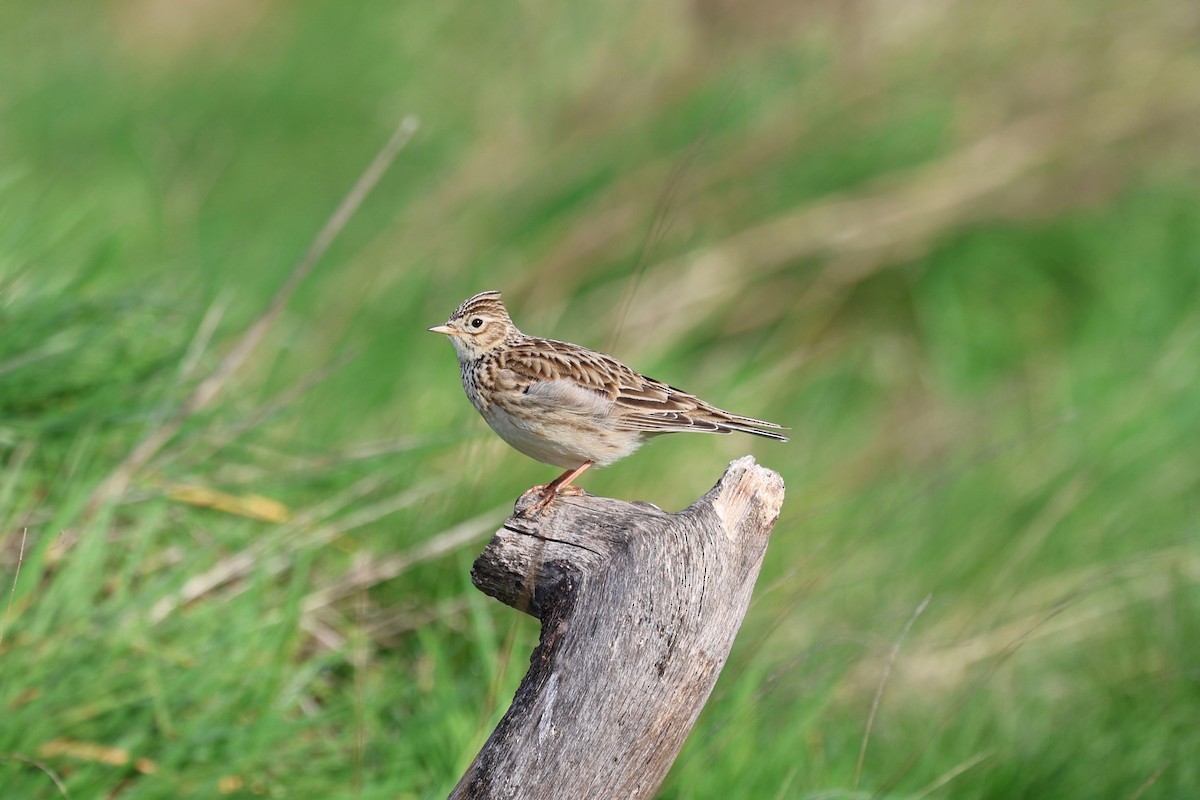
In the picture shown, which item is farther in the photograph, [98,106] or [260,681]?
[98,106]

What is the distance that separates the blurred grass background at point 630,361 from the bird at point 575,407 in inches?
15.6

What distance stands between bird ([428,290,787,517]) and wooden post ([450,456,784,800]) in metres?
1.01

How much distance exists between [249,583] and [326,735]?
1.81 feet

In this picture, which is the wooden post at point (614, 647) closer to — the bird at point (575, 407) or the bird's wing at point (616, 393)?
the bird at point (575, 407)

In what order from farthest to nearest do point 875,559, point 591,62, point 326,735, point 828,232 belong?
1. point 591,62
2. point 828,232
3. point 875,559
4. point 326,735

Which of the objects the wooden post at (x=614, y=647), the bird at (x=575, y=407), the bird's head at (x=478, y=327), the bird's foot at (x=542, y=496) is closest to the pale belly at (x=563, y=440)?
the bird at (x=575, y=407)

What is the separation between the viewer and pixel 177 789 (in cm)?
392

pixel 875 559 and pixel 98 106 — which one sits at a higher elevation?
pixel 98 106

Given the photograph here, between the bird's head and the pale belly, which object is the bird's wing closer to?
the pale belly

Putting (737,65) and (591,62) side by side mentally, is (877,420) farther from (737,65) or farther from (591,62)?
(591,62)

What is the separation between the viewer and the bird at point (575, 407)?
157 inches

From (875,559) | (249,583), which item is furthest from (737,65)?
(249,583)

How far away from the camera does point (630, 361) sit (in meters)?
7.05

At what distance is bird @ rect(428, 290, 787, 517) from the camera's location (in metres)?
4.00
